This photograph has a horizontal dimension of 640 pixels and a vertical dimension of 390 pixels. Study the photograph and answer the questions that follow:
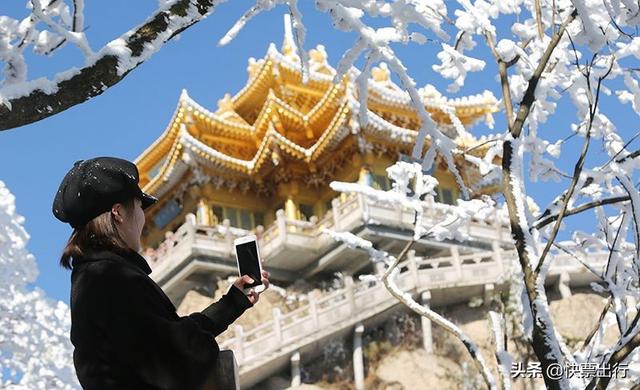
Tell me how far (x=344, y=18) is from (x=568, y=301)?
55.3ft

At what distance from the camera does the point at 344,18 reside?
3.92 meters

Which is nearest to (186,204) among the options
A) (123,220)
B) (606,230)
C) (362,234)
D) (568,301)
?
(362,234)

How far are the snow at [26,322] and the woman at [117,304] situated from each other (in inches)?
398

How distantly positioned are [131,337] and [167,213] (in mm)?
25064

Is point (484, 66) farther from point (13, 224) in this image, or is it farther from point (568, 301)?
point (568, 301)

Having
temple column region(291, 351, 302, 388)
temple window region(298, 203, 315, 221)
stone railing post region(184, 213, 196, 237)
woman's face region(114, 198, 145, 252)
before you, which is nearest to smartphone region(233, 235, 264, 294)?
Answer: woman's face region(114, 198, 145, 252)

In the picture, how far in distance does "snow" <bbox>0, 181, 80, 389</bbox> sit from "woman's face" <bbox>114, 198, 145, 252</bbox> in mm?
10100

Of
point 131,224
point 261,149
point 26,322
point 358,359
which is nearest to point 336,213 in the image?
→ point 261,149

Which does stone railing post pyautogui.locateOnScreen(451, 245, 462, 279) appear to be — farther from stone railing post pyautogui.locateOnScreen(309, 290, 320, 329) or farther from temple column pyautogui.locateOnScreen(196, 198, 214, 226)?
temple column pyautogui.locateOnScreen(196, 198, 214, 226)

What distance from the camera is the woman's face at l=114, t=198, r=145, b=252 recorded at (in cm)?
219

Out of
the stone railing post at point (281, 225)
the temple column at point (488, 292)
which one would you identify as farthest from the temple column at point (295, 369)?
the stone railing post at point (281, 225)

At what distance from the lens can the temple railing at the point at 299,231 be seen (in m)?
22.3

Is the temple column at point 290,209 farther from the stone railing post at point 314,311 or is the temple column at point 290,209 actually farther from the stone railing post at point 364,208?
the stone railing post at point 314,311

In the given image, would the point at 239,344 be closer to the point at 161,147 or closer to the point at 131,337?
the point at 161,147
